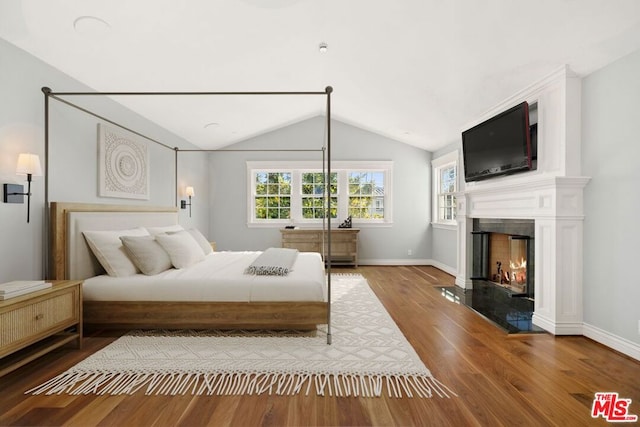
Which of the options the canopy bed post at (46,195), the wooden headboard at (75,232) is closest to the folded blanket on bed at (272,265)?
the wooden headboard at (75,232)

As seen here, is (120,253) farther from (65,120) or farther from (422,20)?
(422,20)

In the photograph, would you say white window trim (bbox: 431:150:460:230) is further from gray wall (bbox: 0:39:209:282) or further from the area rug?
gray wall (bbox: 0:39:209:282)

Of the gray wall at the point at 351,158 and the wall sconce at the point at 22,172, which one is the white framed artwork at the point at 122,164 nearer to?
the wall sconce at the point at 22,172

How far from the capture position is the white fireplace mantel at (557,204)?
291 cm

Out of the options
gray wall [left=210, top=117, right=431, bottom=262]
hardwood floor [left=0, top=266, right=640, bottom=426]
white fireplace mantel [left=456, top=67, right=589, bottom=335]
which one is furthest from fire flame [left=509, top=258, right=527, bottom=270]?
gray wall [left=210, top=117, right=431, bottom=262]

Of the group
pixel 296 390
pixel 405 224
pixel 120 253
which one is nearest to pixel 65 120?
→ pixel 120 253

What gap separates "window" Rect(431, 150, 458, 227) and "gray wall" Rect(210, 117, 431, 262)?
0.21m

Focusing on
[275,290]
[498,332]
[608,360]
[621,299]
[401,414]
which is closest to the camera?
[401,414]

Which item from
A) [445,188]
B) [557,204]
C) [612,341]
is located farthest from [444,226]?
[612,341]

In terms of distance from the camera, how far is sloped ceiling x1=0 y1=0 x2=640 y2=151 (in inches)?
94.1

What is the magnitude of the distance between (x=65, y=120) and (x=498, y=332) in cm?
447

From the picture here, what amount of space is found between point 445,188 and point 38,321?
6.01m

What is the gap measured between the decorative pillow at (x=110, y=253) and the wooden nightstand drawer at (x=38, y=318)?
498 millimetres

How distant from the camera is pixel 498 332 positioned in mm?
2961
